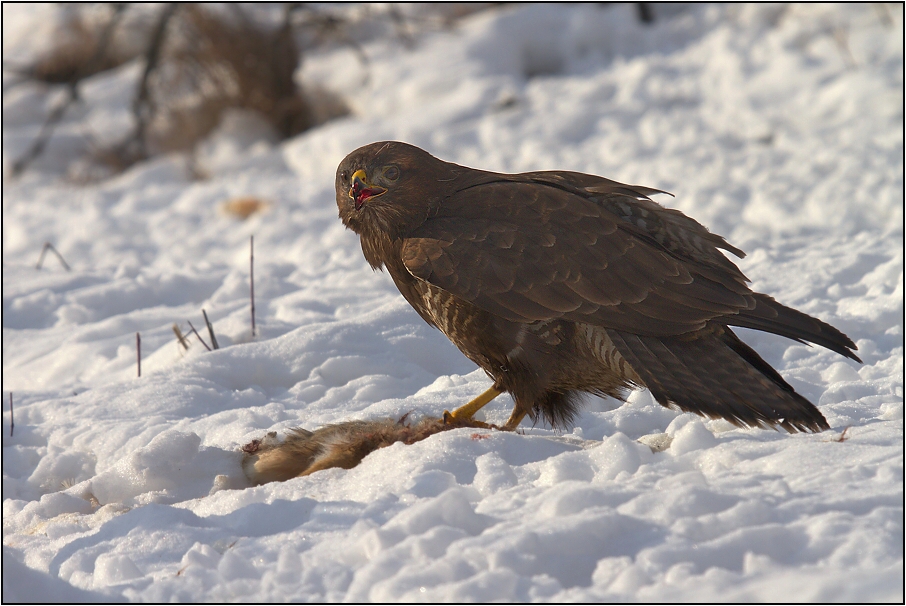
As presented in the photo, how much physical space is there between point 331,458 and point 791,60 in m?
6.43

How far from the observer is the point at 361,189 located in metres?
3.35

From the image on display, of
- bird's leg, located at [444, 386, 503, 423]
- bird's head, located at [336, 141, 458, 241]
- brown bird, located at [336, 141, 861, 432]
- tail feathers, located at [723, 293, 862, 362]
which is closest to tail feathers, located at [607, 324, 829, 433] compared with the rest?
brown bird, located at [336, 141, 861, 432]

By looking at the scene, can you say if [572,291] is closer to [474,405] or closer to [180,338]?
[474,405]

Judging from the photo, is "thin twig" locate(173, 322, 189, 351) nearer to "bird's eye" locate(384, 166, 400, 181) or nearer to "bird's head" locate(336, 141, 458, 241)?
"bird's head" locate(336, 141, 458, 241)

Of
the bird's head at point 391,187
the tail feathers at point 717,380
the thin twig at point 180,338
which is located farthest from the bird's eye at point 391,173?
the thin twig at point 180,338

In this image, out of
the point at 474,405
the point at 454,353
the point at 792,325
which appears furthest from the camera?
the point at 454,353

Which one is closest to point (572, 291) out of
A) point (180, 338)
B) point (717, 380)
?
point (717, 380)

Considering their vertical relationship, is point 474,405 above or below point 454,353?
below

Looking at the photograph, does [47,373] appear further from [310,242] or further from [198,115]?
[198,115]

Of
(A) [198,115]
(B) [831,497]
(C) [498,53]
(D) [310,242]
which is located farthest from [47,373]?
(C) [498,53]

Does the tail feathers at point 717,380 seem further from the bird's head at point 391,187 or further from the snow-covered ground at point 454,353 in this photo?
the bird's head at point 391,187

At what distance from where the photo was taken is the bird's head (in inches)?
129

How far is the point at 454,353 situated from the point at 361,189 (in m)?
1.14

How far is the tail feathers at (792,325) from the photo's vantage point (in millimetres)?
2760
